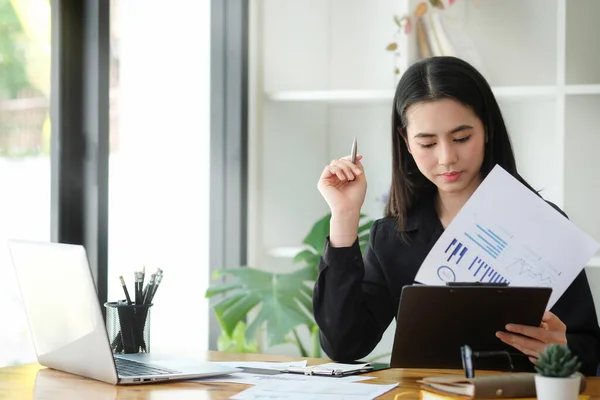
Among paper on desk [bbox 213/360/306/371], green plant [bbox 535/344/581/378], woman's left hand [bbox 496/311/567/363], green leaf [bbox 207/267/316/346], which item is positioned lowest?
green leaf [bbox 207/267/316/346]

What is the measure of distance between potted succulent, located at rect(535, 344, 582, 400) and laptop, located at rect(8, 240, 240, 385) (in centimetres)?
64

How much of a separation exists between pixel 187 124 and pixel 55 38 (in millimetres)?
880

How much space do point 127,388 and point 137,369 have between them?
0.10m

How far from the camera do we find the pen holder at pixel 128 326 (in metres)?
1.78

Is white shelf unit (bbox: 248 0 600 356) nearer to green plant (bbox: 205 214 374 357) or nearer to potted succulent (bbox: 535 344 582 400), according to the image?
green plant (bbox: 205 214 374 357)

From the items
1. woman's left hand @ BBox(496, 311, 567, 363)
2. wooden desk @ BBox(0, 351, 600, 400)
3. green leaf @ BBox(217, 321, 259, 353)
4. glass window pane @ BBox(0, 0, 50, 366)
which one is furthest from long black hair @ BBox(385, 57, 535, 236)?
green leaf @ BBox(217, 321, 259, 353)

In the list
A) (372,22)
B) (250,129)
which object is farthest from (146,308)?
(372,22)

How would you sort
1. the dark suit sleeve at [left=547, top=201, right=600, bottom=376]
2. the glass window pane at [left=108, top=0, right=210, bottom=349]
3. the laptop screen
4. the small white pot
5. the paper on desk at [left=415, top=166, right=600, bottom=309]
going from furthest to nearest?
Answer: the glass window pane at [left=108, top=0, right=210, bottom=349]
the dark suit sleeve at [left=547, top=201, right=600, bottom=376]
the paper on desk at [left=415, top=166, right=600, bottom=309]
the laptop screen
the small white pot

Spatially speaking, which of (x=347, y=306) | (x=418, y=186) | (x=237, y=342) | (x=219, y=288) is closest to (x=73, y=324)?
(x=347, y=306)

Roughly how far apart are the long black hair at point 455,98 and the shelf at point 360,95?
0.97 m

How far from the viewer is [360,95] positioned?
10.2 feet

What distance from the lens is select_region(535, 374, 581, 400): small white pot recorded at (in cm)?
122

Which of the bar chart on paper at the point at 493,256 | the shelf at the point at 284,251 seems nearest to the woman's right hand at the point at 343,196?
the bar chart on paper at the point at 493,256

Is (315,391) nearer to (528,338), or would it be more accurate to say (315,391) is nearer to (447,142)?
(528,338)
